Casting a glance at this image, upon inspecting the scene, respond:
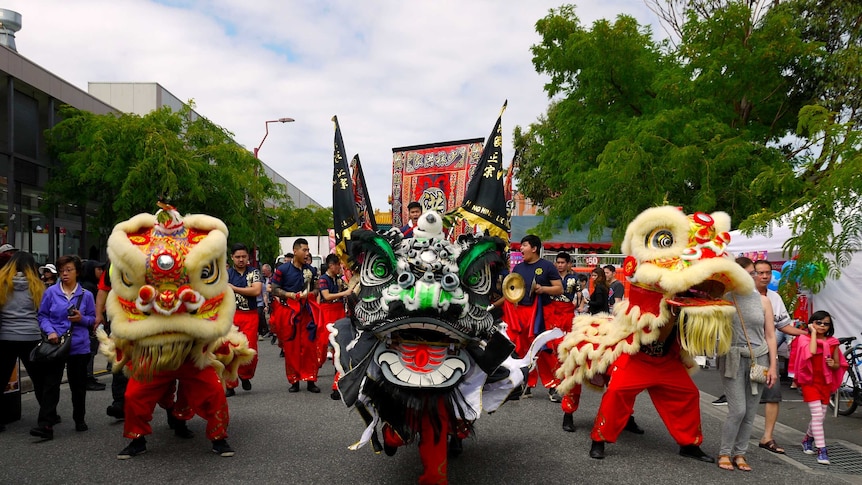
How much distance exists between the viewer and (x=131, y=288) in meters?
4.57

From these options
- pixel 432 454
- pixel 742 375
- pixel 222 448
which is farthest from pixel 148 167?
pixel 742 375

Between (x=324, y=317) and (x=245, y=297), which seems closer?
(x=245, y=297)

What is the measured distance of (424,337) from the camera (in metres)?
3.94

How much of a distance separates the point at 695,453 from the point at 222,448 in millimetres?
3807

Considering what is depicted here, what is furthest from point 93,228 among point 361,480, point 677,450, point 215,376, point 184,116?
point 677,450

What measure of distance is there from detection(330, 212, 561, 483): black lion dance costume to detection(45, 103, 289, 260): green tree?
33.5ft

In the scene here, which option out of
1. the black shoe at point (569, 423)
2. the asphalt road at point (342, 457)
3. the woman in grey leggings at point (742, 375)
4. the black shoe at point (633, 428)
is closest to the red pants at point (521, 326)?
the asphalt road at point (342, 457)

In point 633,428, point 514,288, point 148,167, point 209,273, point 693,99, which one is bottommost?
point 633,428

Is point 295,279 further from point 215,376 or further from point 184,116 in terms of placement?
point 184,116

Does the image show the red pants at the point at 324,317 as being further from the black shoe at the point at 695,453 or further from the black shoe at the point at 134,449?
the black shoe at the point at 695,453

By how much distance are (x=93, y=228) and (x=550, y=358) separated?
12.6 meters

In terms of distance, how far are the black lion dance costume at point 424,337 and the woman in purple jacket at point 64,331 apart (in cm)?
307

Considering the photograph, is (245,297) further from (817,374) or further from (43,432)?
(817,374)

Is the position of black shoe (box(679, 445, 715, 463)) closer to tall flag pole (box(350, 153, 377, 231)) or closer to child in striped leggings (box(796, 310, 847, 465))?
child in striped leggings (box(796, 310, 847, 465))
